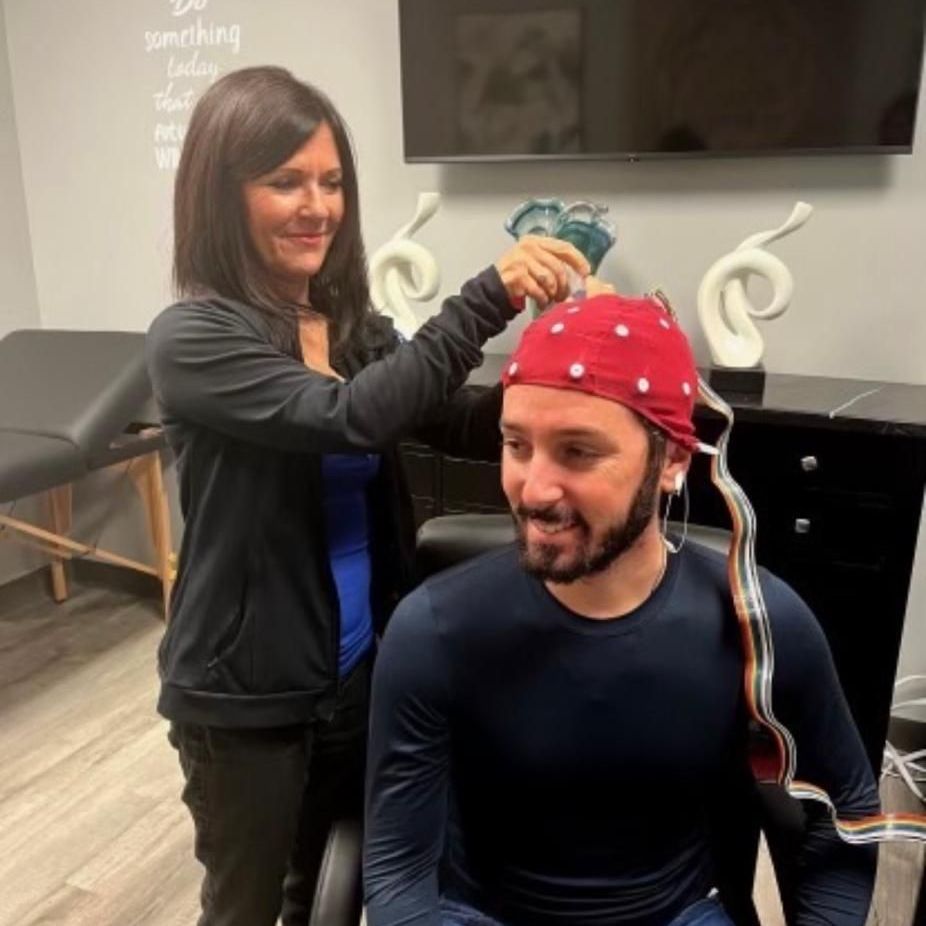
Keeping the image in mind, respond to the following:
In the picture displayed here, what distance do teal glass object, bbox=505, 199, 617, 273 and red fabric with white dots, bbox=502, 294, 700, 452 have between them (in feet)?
4.13

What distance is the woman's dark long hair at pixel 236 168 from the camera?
1.10 meters

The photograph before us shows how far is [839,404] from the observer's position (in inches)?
78.3

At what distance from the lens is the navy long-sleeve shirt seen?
105cm

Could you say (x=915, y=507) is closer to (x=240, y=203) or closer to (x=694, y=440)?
(x=694, y=440)

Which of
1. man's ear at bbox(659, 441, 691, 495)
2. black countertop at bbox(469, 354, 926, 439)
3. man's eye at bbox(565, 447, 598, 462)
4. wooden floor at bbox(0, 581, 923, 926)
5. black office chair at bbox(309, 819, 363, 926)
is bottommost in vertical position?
wooden floor at bbox(0, 581, 923, 926)

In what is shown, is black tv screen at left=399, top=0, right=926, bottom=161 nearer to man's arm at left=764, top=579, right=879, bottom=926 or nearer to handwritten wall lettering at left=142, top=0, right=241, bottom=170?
handwritten wall lettering at left=142, top=0, right=241, bottom=170

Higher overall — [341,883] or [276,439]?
[276,439]

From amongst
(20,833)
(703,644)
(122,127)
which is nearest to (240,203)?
(703,644)

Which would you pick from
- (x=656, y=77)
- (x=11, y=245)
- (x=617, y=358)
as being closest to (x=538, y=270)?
(x=617, y=358)

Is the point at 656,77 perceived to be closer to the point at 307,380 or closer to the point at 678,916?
the point at 307,380

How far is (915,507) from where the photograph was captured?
1908mm

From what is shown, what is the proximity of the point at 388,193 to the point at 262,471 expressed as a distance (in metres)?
1.73

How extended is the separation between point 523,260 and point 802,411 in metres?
1.04

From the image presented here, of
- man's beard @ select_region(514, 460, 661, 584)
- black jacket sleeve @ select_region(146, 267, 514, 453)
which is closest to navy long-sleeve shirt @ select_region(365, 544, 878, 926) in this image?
man's beard @ select_region(514, 460, 661, 584)
